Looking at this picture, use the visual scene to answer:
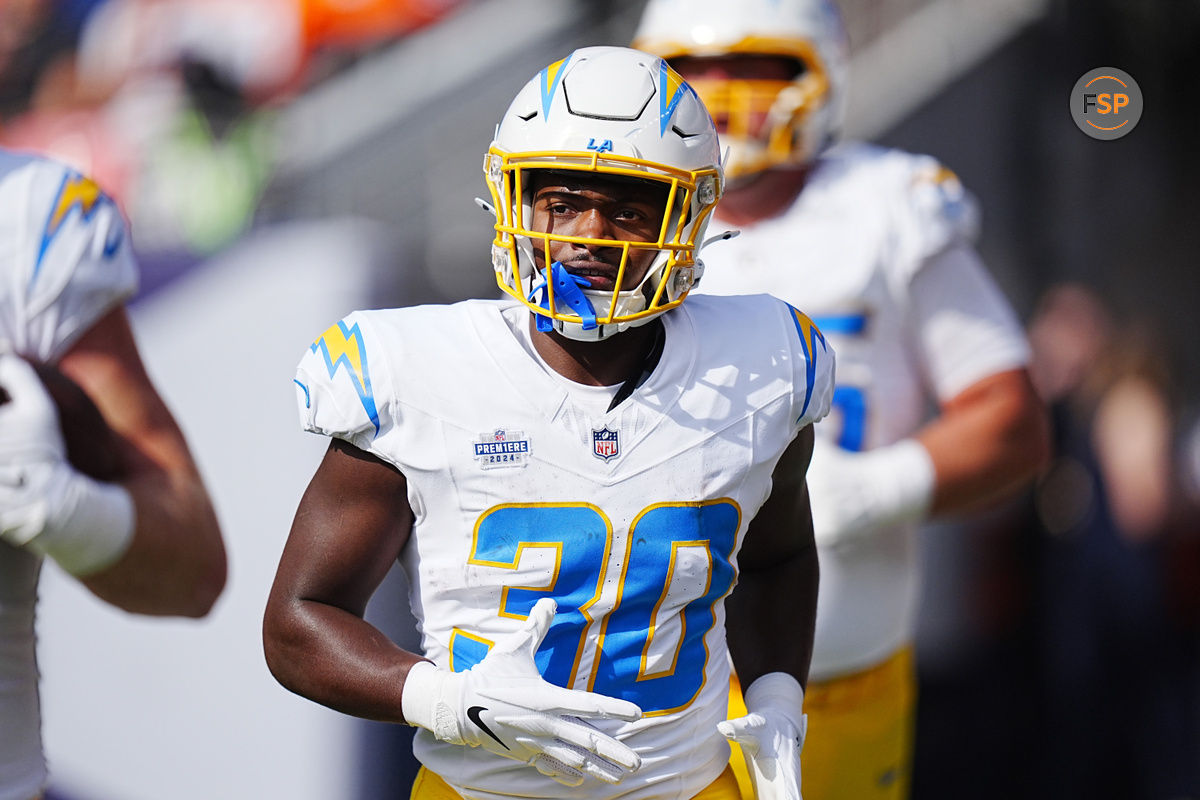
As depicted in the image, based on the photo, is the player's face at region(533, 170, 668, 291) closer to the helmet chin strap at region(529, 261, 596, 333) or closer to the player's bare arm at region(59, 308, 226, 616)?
the helmet chin strap at region(529, 261, 596, 333)

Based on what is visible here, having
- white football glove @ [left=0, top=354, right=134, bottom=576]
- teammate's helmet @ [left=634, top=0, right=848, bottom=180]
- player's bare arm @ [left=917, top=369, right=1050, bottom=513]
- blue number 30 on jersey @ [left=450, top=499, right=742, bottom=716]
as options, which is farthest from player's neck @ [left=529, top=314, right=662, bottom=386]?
player's bare arm @ [left=917, top=369, right=1050, bottom=513]

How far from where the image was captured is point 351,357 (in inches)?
62.6

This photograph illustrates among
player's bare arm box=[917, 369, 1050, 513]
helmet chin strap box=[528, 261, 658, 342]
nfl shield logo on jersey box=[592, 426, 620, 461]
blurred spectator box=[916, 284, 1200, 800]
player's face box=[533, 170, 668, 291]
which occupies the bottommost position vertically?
blurred spectator box=[916, 284, 1200, 800]

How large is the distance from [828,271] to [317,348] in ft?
4.27

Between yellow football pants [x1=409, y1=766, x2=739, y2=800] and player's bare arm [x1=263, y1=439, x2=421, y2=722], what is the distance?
16 centimetres

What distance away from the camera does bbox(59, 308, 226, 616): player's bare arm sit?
210cm

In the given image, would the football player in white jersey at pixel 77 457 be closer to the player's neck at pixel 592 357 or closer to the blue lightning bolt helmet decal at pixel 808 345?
the player's neck at pixel 592 357

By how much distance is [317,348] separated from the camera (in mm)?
1617

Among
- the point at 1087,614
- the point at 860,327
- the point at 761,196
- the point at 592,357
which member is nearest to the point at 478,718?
the point at 592,357

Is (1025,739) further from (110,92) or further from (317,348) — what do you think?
(110,92)

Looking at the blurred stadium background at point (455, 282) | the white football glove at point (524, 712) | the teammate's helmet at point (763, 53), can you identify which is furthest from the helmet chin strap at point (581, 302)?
the blurred stadium background at point (455, 282)

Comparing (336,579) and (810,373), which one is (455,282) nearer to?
(810,373)

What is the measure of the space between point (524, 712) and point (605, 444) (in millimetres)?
342
